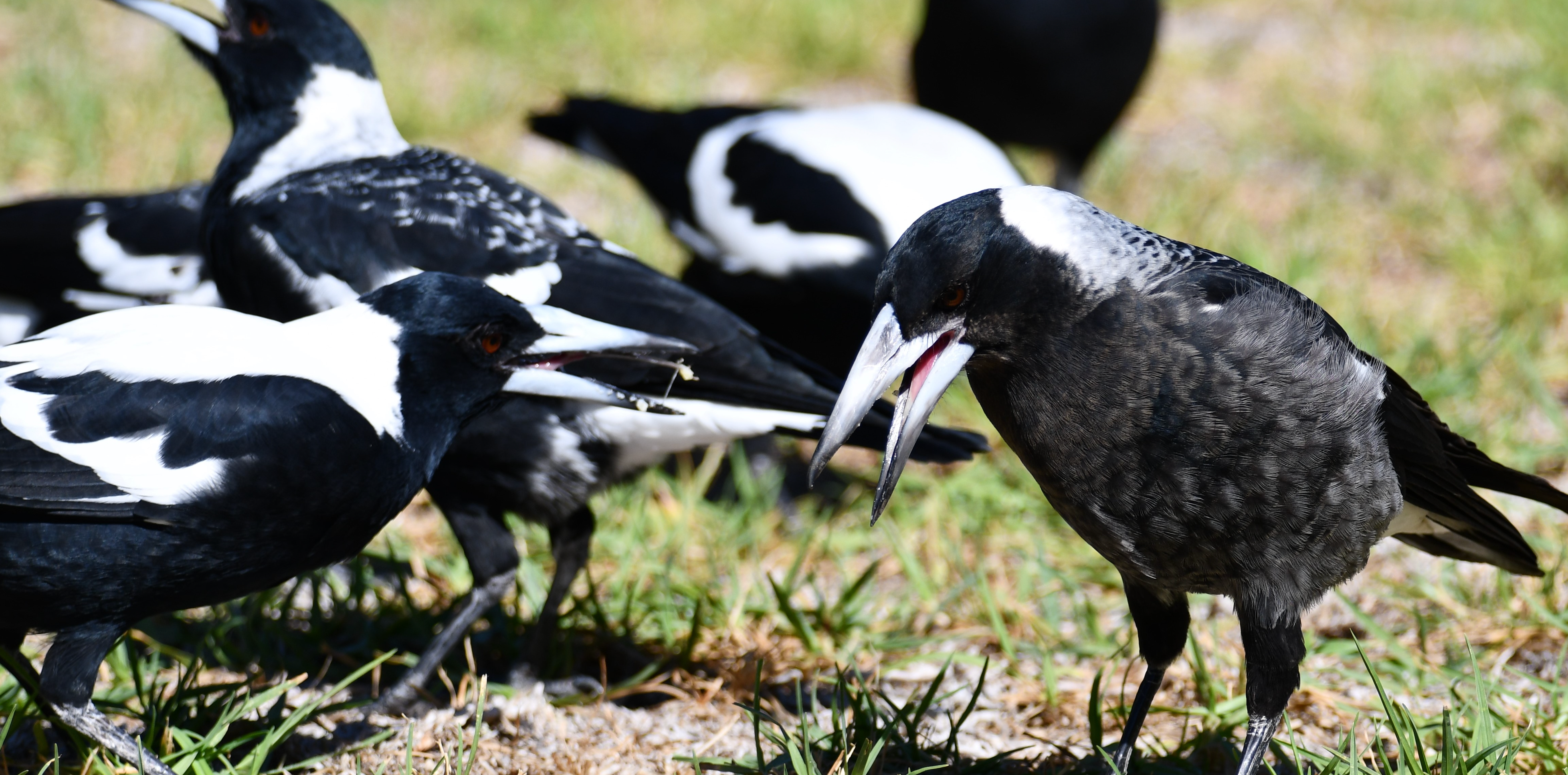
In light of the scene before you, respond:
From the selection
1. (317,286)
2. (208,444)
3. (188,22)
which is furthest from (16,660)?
(188,22)

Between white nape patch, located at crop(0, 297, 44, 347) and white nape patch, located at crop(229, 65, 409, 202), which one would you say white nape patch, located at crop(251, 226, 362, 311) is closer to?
white nape patch, located at crop(229, 65, 409, 202)

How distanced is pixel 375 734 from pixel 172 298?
160cm

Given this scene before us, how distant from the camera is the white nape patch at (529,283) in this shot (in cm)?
279

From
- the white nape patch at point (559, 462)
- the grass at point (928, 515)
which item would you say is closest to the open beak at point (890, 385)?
the grass at point (928, 515)

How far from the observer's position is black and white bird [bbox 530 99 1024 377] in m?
3.65

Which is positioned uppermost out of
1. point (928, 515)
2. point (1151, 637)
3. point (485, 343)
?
point (1151, 637)

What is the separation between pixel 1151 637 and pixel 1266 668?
0.81ft

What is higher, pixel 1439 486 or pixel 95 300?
pixel 1439 486

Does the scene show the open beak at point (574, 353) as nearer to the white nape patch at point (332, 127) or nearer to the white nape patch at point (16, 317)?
the white nape patch at point (332, 127)

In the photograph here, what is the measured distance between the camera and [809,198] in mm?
3752

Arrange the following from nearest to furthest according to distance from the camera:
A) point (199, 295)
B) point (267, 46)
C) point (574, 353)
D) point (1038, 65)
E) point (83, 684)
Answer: point (83, 684) → point (574, 353) → point (267, 46) → point (199, 295) → point (1038, 65)

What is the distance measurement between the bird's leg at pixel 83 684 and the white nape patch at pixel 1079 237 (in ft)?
4.60

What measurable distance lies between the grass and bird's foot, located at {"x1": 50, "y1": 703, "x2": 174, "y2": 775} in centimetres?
7

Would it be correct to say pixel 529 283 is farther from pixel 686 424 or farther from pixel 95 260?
pixel 95 260
